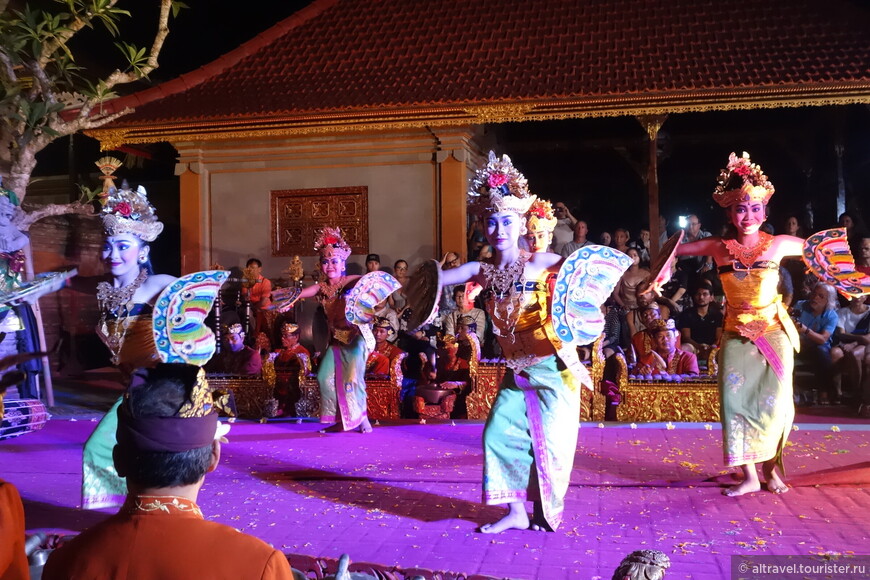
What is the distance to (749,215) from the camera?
16.4 ft

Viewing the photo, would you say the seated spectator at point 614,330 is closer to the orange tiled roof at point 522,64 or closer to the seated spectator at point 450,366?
the seated spectator at point 450,366

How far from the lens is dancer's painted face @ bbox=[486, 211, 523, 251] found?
430cm

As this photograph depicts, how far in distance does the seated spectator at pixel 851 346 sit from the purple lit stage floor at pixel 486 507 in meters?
1.25

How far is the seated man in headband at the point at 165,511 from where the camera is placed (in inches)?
61.9

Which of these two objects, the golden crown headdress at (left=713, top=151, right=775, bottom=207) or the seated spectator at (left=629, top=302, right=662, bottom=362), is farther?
the seated spectator at (left=629, top=302, right=662, bottom=362)

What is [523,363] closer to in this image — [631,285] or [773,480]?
[773,480]

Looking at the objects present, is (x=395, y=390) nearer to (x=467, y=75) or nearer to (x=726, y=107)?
(x=467, y=75)

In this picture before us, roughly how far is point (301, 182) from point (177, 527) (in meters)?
10.2

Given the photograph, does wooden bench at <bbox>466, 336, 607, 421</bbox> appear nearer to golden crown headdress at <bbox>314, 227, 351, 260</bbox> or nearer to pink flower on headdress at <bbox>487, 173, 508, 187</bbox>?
golden crown headdress at <bbox>314, 227, 351, 260</bbox>

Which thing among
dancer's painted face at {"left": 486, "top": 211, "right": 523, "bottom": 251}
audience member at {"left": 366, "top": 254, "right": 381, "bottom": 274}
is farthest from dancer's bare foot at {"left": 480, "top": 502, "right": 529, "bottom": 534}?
audience member at {"left": 366, "top": 254, "right": 381, "bottom": 274}

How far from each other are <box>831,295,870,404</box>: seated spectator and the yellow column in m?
4.79

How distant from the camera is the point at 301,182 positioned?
11508 millimetres

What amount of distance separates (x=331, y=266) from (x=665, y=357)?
3668 mm

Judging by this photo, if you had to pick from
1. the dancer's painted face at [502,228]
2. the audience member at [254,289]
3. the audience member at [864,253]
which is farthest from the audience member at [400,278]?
the dancer's painted face at [502,228]
